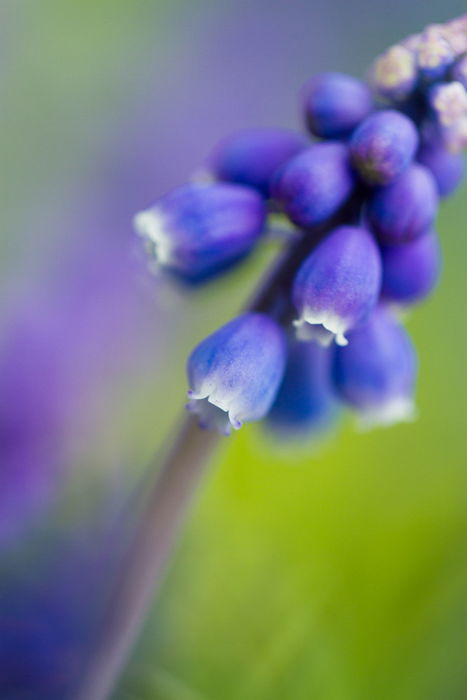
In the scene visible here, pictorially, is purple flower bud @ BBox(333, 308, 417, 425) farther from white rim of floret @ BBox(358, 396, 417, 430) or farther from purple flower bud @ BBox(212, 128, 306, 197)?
purple flower bud @ BBox(212, 128, 306, 197)

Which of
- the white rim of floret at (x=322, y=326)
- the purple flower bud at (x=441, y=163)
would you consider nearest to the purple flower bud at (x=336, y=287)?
the white rim of floret at (x=322, y=326)

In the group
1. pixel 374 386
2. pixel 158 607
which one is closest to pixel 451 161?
pixel 374 386

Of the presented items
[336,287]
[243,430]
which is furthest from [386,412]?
[243,430]

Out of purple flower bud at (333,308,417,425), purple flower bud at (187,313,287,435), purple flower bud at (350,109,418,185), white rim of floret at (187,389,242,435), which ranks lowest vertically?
white rim of floret at (187,389,242,435)

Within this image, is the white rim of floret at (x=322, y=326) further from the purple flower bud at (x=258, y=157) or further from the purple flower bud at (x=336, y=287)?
the purple flower bud at (x=258, y=157)

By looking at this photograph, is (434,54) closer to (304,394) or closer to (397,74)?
(397,74)

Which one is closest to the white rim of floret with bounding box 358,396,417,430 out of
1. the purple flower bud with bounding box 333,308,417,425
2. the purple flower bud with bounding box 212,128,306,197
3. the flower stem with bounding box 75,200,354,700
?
the purple flower bud with bounding box 333,308,417,425
